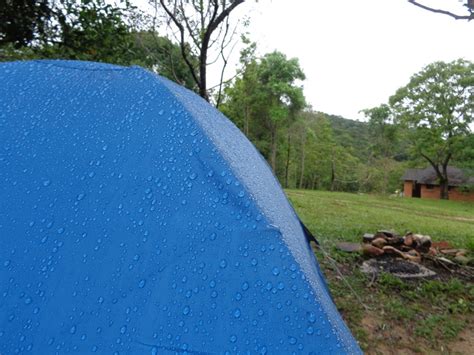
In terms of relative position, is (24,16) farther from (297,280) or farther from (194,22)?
(297,280)

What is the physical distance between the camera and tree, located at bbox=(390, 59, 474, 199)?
57.5ft

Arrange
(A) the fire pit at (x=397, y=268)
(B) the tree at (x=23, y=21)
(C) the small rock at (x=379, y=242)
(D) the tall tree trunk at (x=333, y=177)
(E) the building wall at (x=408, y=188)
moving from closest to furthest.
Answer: (B) the tree at (x=23, y=21)
(A) the fire pit at (x=397, y=268)
(C) the small rock at (x=379, y=242)
(D) the tall tree trunk at (x=333, y=177)
(E) the building wall at (x=408, y=188)

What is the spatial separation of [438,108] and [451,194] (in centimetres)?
650

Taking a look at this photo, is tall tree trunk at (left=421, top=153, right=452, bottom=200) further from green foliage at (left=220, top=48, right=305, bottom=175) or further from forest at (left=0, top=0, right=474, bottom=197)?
green foliage at (left=220, top=48, right=305, bottom=175)

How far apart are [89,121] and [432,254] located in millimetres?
4435

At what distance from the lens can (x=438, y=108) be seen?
710 inches

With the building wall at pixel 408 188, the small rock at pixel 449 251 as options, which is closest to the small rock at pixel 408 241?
the small rock at pixel 449 251

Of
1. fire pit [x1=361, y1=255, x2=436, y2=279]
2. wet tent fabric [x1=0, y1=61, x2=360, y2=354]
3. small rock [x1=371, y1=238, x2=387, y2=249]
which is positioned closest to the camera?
wet tent fabric [x1=0, y1=61, x2=360, y2=354]

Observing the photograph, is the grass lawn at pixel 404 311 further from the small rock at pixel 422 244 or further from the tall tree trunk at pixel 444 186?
the tall tree trunk at pixel 444 186

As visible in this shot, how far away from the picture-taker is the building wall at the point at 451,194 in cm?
2005

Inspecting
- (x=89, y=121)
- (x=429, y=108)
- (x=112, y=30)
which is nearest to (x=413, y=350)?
(x=89, y=121)

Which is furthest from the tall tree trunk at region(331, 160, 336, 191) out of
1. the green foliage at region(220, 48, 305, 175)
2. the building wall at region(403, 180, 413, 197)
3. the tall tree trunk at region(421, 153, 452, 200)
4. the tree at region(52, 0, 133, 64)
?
the tree at region(52, 0, 133, 64)

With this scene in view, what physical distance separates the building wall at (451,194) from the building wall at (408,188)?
130 cm

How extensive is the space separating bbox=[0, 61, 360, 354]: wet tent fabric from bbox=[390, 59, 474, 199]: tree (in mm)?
19906
